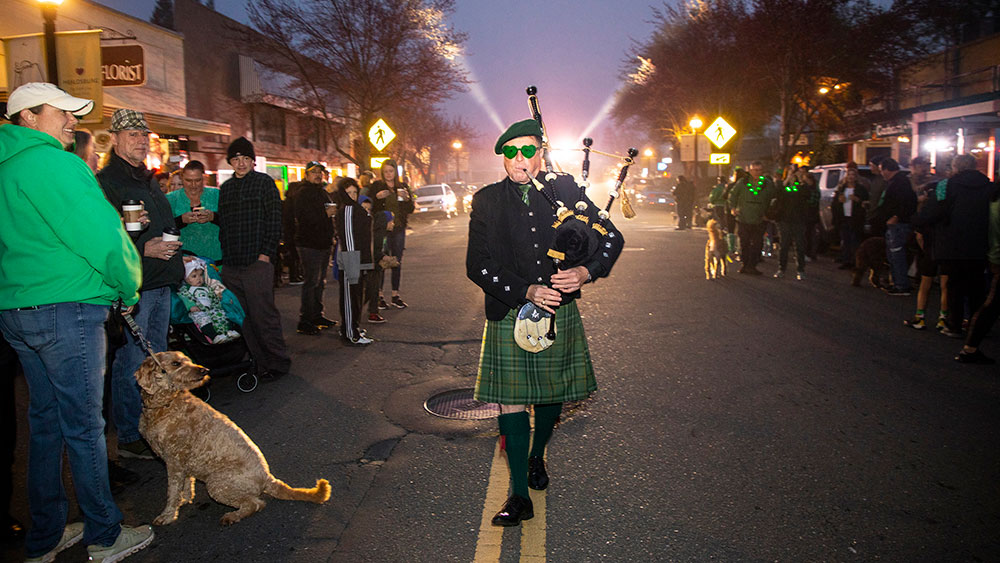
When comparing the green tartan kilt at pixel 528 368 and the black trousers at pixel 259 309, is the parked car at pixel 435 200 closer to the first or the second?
the black trousers at pixel 259 309

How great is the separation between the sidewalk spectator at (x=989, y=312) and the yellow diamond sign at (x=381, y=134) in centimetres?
1396

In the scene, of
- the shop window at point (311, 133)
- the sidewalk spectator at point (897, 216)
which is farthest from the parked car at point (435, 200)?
the sidewalk spectator at point (897, 216)

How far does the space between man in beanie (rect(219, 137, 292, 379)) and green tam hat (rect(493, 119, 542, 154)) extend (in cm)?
329

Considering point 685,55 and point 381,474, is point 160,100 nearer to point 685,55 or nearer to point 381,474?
→ point 381,474

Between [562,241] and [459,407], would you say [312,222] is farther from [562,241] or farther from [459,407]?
[562,241]

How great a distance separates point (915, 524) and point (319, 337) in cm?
659

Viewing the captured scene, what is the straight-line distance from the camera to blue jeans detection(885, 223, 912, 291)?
34.7ft

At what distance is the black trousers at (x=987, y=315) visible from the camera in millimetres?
6551

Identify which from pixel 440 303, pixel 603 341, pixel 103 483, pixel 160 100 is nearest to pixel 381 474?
pixel 103 483

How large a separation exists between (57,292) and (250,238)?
10.4ft

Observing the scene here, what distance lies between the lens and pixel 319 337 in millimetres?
8516

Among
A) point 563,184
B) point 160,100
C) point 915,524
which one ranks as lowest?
point 915,524

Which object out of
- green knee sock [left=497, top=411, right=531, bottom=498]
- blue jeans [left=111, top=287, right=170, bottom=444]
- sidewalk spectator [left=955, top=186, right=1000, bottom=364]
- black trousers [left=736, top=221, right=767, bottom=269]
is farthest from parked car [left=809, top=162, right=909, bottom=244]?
blue jeans [left=111, top=287, right=170, bottom=444]

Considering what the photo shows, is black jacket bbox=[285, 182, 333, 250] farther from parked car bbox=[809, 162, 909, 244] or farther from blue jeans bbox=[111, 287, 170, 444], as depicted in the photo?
parked car bbox=[809, 162, 909, 244]
